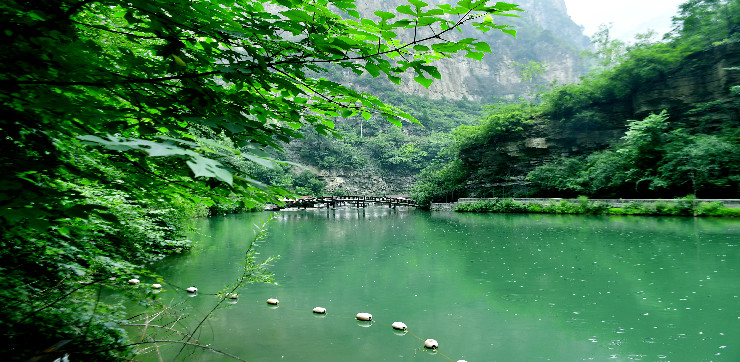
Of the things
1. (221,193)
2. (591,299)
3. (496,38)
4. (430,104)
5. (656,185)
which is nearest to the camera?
(221,193)

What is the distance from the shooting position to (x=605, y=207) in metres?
20.8

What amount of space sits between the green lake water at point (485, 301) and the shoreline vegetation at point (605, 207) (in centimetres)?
662

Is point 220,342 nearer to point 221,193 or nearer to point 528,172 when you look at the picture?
point 221,193

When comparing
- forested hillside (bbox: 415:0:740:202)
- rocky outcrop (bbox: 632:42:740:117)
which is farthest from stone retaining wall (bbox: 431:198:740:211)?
rocky outcrop (bbox: 632:42:740:117)

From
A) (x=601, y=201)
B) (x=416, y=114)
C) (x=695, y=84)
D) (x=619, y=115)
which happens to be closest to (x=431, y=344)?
(x=601, y=201)

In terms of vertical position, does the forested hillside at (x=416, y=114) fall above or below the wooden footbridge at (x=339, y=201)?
above

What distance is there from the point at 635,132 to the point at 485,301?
2124cm

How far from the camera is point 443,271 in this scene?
26.8ft

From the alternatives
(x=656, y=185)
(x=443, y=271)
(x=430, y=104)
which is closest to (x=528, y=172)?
(x=656, y=185)

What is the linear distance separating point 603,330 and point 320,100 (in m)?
4.78

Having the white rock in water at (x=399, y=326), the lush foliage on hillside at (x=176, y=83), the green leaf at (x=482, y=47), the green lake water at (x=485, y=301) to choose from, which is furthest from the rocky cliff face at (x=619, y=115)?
the lush foliage on hillside at (x=176, y=83)

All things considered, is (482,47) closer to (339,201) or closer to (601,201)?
(601,201)

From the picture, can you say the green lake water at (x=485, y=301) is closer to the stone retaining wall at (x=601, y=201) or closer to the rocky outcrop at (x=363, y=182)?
the stone retaining wall at (x=601, y=201)

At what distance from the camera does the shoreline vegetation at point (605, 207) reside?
1657cm
